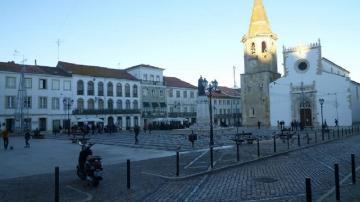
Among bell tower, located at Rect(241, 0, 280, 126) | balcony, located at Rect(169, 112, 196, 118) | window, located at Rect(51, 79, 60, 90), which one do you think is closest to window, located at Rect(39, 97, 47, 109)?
window, located at Rect(51, 79, 60, 90)

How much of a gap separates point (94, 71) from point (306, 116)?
37856 millimetres

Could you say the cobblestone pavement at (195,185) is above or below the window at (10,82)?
below

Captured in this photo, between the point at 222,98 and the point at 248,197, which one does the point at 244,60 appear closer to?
the point at 222,98

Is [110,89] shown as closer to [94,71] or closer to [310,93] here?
[94,71]

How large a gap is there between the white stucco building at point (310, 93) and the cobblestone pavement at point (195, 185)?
128 ft

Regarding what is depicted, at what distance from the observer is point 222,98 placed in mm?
84250

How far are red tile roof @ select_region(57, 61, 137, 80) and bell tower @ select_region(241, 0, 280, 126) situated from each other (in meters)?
23.3

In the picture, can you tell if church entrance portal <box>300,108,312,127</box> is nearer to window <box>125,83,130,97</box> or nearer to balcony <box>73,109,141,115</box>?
balcony <box>73,109,141,115</box>

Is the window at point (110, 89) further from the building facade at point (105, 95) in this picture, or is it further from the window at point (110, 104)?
the window at point (110, 104)

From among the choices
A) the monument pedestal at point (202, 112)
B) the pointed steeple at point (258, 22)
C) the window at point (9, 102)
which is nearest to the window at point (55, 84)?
the window at point (9, 102)

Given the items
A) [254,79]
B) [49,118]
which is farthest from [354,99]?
[49,118]

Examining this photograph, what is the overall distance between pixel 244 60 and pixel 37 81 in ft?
116

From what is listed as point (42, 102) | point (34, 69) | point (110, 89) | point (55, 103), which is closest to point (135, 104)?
point (110, 89)

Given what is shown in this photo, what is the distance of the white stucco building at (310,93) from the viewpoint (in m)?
49.1
